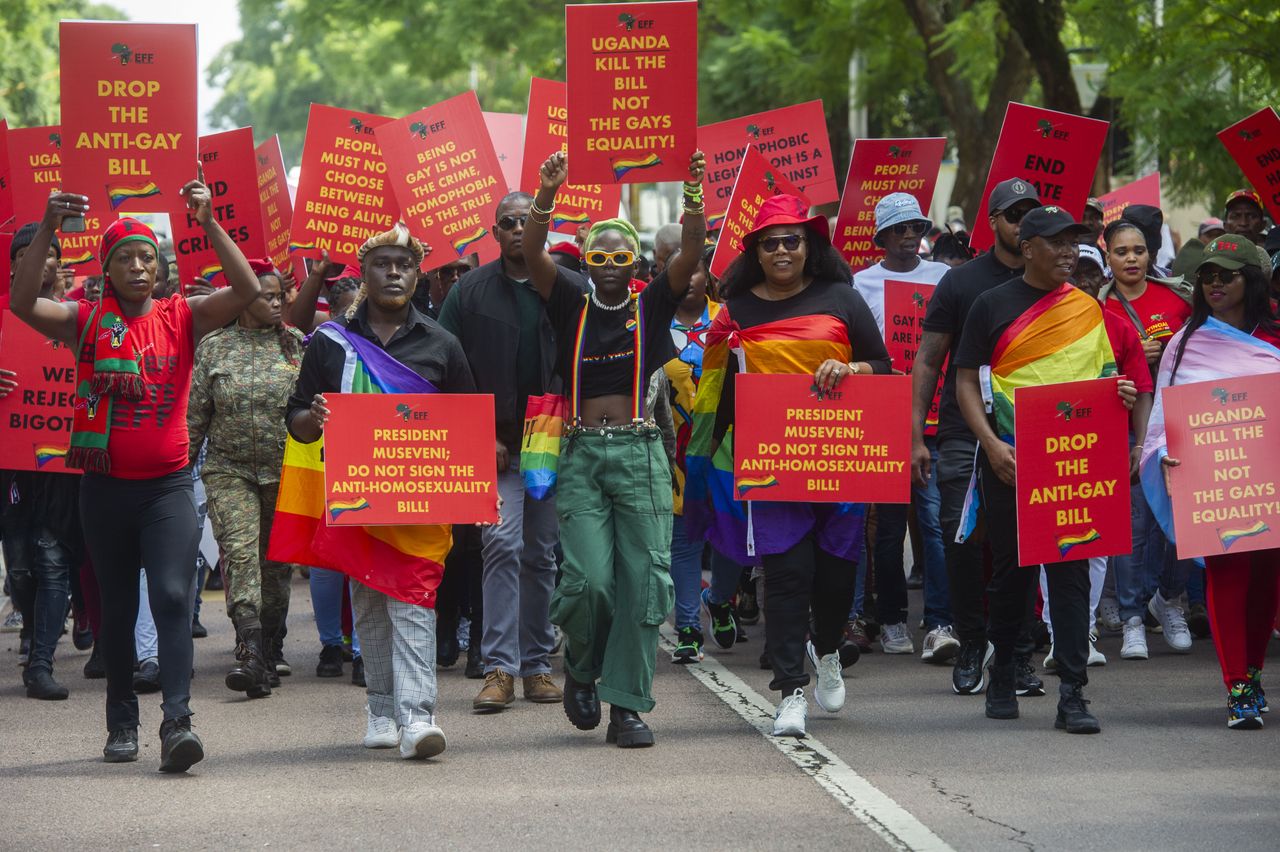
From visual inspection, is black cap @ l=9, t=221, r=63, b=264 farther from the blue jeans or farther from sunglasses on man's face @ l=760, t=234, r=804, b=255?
sunglasses on man's face @ l=760, t=234, r=804, b=255

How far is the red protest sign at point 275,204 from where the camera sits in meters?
11.6

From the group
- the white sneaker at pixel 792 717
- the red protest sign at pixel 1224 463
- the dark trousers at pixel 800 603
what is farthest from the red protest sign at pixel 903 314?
the white sneaker at pixel 792 717

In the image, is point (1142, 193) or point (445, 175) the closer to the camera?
point (445, 175)

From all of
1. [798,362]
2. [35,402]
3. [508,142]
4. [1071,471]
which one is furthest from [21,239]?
[1071,471]

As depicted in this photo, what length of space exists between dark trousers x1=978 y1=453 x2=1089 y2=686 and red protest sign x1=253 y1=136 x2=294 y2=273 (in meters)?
5.07

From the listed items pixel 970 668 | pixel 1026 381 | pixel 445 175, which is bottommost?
pixel 970 668

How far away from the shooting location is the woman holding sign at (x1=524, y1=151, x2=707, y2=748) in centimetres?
757

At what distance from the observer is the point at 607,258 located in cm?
777

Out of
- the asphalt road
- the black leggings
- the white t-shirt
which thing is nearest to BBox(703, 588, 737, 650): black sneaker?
the asphalt road

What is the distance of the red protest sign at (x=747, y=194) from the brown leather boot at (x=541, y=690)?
2309 mm

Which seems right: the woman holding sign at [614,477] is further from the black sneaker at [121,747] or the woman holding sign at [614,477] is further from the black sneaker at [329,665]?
the black sneaker at [329,665]

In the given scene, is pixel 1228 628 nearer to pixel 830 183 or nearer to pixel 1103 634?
pixel 1103 634

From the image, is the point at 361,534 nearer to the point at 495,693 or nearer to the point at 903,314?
the point at 495,693

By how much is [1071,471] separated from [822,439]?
39.0 inches
